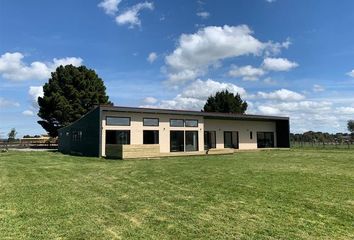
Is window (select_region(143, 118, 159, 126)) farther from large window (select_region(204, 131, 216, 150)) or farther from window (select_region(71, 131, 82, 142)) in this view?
large window (select_region(204, 131, 216, 150))

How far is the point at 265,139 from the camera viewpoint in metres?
38.7

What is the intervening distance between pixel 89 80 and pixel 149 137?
2366 cm

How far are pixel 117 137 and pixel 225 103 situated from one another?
35662 mm

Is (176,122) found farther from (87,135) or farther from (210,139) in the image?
(87,135)

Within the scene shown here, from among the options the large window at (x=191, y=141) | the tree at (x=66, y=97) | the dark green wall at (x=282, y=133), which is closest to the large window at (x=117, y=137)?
the large window at (x=191, y=141)

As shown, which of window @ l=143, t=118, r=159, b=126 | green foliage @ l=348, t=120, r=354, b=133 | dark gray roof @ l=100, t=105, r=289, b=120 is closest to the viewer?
dark gray roof @ l=100, t=105, r=289, b=120

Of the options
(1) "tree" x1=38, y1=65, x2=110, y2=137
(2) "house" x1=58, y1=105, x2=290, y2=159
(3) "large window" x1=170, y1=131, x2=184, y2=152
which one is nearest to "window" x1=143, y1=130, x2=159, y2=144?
(2) "house" x1=58, y1=105, x2=290, y2=159

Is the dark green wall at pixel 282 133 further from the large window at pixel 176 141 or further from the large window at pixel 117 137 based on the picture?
the large window at pixel 117 137

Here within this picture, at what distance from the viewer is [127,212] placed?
7008 mm

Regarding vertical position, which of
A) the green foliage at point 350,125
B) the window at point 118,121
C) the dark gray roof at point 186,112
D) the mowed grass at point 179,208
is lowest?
the mowed grass at point 179,208

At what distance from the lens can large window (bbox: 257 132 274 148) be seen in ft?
125

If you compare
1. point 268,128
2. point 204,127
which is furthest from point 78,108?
point 268,128

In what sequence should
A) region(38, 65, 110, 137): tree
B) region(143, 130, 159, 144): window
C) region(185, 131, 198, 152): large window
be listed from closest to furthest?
1. region(143, 130, 159, 144): window
2. region(185, 131, 198, 152): large window
3. region(38, 65, 110, 137): tree

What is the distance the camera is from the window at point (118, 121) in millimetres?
25000
